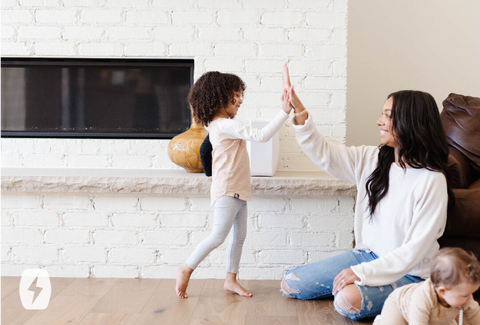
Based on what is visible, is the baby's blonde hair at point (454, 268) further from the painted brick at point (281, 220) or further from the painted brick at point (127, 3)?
the painted brick at point (127, 3)

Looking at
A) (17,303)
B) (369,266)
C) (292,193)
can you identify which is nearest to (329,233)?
(292,193)

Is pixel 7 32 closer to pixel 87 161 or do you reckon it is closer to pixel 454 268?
pixel 87 161

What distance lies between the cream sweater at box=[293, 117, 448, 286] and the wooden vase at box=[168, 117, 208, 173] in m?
0.59

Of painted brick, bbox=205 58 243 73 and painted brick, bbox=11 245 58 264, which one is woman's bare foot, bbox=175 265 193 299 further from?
painted brick, bbox=205 58 243 73

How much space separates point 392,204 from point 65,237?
4.56 feet

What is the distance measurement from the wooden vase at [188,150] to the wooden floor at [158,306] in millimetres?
519

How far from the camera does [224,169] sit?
5.79 feet

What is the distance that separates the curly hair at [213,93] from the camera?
1.78 m

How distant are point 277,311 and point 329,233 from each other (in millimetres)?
498

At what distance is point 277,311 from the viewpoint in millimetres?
1656

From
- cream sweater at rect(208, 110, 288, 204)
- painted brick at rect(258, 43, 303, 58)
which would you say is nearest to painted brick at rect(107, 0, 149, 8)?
painted brick at rect(258, 43, 303, 58)

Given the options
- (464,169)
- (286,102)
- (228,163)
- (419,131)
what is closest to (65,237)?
(228,163)

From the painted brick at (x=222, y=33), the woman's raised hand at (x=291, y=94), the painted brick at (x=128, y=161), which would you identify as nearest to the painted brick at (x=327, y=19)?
the painted brick at (x=222, y=33)

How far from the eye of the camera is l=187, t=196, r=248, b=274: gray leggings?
175 centimetres
